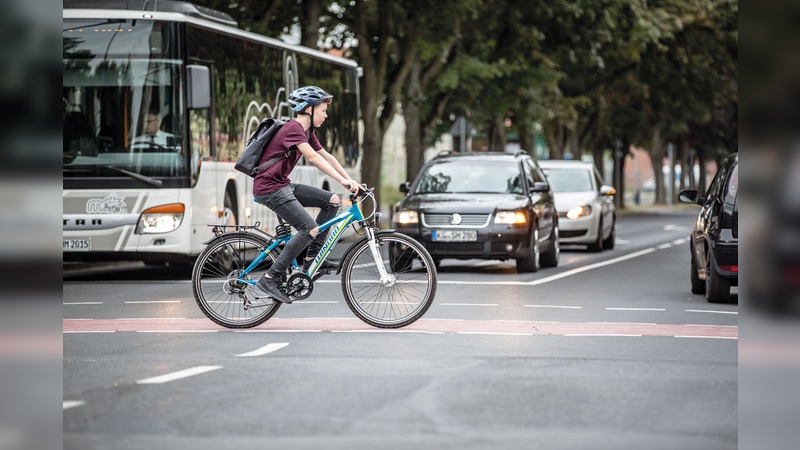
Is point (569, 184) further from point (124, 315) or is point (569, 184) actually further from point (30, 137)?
point (30, 137)

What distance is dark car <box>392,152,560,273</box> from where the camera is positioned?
18.9 m

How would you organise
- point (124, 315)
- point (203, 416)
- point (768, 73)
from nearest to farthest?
1. point (768, 73)
2. point (203, 416)
3. point (124, 315)

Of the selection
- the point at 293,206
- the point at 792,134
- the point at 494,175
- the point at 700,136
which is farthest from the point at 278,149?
the point at 700,136

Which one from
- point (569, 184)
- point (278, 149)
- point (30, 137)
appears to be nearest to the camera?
point (30, 137)

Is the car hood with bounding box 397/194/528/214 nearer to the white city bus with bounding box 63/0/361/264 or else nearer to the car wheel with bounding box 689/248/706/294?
the white city bus with bounding box 63/0/361/264

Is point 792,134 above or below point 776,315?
above

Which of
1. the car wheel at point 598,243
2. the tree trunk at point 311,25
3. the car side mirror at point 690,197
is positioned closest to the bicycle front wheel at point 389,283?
the car side mirror at point 690,197

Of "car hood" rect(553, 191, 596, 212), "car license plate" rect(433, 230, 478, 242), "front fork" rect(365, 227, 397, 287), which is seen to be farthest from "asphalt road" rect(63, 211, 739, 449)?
"car hood" rect(553, 191, 596, 212)

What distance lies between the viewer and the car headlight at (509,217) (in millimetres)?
18906

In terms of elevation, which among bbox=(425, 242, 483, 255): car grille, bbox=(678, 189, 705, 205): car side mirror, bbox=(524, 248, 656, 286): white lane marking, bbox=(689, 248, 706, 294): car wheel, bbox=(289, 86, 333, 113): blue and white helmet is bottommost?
bbox=(524, 248, 656, 286): white lane marking

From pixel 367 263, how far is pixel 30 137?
19.1ft

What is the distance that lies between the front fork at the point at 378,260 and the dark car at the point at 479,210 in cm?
740

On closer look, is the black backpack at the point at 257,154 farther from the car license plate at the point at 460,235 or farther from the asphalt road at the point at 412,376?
the car license plate at the point at 460,235

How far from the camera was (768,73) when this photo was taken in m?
4.85
